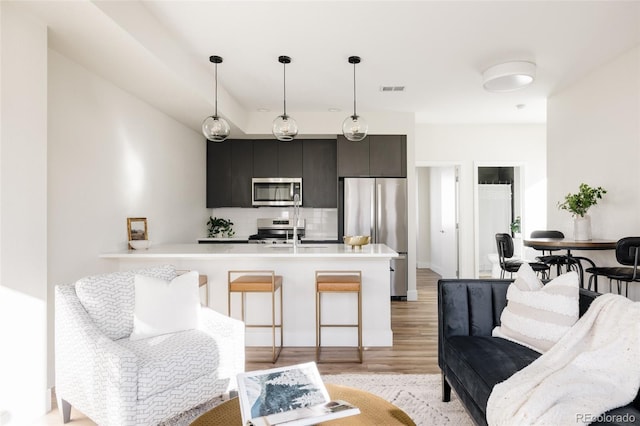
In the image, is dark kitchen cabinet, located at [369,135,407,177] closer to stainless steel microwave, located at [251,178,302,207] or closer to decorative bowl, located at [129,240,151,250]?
stainless steel microwave, located at [251,178,302,207]

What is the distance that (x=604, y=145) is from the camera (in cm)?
411

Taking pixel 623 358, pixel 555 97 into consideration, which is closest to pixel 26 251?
pixel 623 358

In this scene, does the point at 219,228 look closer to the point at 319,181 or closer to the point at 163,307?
the point at 319,181

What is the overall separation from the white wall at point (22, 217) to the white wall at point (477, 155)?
5536 millimetres

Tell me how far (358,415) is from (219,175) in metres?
5.21

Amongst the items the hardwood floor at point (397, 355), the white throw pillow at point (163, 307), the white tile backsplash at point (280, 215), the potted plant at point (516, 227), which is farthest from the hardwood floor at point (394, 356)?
the potted plant at point (516, 227)

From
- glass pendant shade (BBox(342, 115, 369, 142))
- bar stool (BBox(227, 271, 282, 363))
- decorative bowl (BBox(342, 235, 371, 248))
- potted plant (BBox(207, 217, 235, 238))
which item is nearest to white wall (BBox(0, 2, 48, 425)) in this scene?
bar stool (BBox(227, 271, 282, 363))

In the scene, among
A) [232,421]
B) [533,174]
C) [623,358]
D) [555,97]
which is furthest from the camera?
[533,174]

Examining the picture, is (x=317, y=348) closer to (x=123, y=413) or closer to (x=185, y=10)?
(x=123, y=413)

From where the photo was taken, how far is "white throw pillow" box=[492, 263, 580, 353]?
200 centimetres

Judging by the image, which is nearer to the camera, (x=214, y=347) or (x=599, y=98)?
(x=214, y=347)

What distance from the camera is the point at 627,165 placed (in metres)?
3.80

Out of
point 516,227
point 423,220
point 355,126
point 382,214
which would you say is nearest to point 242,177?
point 382,214

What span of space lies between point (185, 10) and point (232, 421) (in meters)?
A: 2.79
